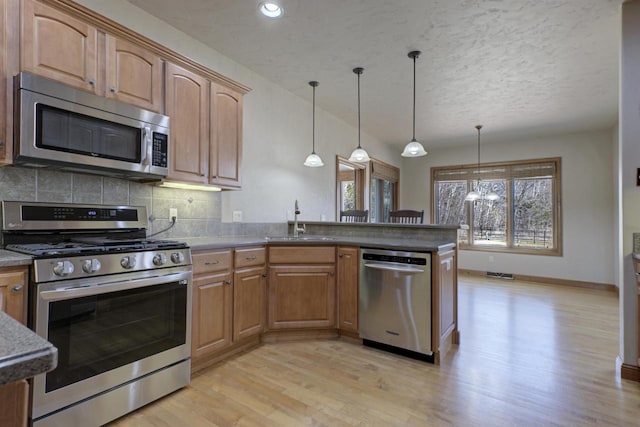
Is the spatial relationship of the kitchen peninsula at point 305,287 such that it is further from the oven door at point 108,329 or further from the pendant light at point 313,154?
the pendant light at point 313,154

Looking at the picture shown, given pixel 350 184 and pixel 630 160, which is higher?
pixel 350 184

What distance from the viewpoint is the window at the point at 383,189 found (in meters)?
6.21

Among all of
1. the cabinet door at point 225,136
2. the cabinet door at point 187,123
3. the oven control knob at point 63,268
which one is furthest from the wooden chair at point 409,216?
the oven control knob at point 63,268

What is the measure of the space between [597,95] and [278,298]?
14.7 feet

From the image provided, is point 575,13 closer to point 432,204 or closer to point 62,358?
point 62,358

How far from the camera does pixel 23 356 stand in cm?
46

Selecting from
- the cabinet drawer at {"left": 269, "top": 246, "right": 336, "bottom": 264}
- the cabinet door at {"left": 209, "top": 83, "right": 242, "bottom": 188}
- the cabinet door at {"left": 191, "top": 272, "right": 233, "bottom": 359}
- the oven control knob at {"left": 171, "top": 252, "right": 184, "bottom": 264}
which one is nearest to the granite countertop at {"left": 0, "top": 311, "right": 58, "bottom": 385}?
the oven control knob at {"left": 171, "top": 252, "right": 184, "bottom": 264}

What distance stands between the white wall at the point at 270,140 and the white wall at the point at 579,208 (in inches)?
143

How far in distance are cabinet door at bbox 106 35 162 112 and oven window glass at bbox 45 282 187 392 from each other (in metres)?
1.26

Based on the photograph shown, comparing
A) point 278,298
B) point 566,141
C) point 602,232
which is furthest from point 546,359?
point 566,141

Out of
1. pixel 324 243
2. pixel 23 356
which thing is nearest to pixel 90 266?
pixel 23 356

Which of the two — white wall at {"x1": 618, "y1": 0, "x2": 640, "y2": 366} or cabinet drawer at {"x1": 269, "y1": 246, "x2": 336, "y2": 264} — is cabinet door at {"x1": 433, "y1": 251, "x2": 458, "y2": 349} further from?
white wall at {"x1": 618, "y1": 0, "x2": 640, "y2": 366}

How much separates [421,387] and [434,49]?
2.82 m

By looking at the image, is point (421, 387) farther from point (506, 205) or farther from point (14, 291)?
point (506, 205)
